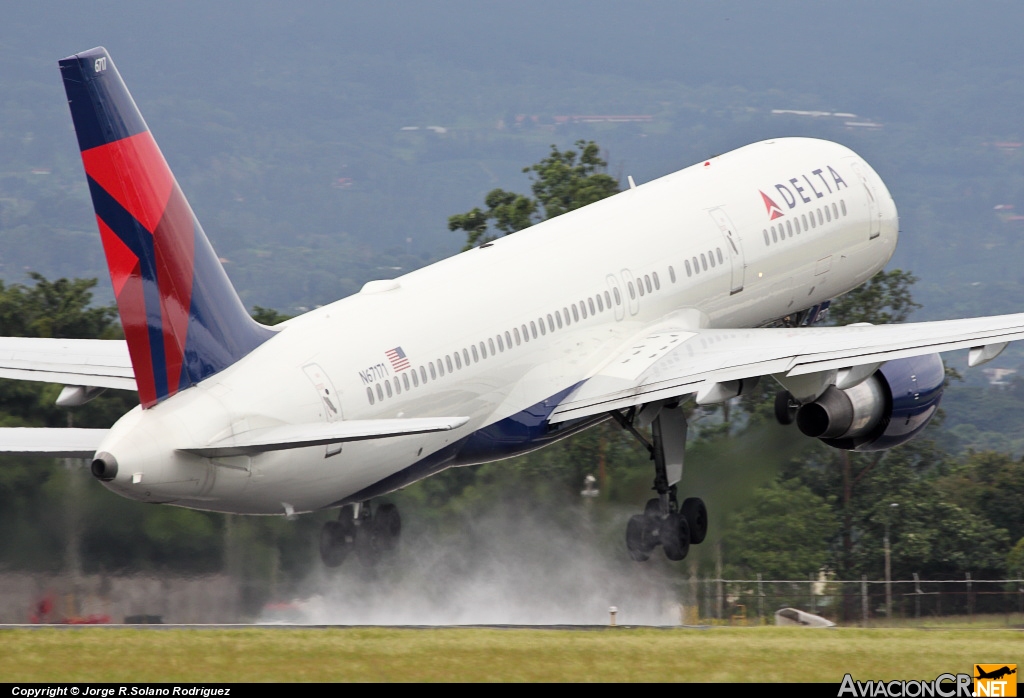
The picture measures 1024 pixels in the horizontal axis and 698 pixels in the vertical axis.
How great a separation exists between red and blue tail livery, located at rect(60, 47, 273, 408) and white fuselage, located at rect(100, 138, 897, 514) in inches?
19.5

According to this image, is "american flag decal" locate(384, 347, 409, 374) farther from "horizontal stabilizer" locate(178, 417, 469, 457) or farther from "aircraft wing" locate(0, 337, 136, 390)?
"aircraft wing" locate(0, 337, 136, 390)

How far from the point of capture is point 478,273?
25.8 metres

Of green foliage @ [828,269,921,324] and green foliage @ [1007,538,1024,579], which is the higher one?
green foliage @ [828,269,921,324]

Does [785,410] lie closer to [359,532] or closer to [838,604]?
[359,532]

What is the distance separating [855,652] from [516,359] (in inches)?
322

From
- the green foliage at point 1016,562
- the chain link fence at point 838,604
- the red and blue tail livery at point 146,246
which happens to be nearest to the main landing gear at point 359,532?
the red and blue tail livery at point 146,246

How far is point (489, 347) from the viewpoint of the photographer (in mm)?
25094

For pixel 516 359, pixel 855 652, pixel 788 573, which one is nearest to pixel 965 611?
pixel 788 573

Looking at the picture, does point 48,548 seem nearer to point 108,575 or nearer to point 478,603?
point 108,575

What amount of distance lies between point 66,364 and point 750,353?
34.7ft

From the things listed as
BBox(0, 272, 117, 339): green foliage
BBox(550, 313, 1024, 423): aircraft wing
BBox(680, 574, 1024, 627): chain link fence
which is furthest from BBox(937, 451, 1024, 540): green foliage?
BBox(550, 313, 1024, 423): aircraft wing

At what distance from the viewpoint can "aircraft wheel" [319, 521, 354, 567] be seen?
88.2ft

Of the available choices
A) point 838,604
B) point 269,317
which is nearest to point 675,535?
point 838,604

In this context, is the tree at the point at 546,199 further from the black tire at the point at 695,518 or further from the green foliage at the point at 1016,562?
the black tire at the point at 695,518
